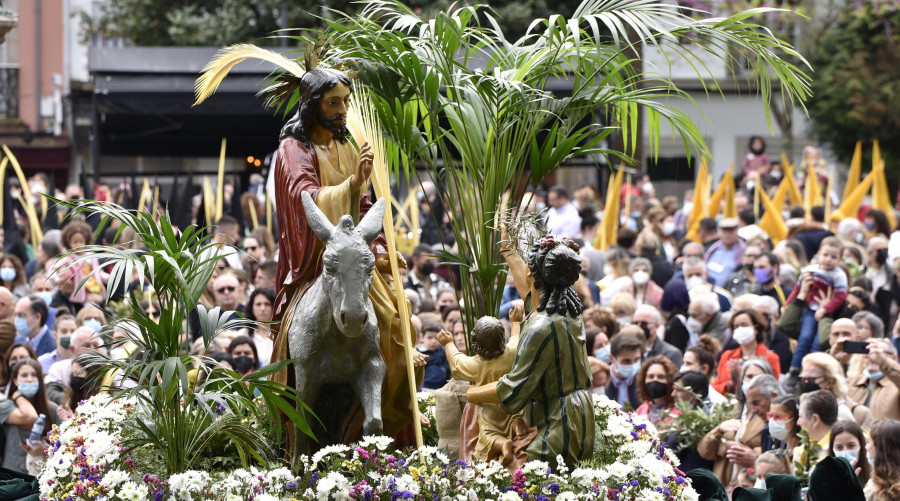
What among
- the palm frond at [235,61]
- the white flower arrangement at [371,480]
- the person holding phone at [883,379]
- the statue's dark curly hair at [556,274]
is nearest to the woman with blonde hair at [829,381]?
the person holding phone at [883,379]

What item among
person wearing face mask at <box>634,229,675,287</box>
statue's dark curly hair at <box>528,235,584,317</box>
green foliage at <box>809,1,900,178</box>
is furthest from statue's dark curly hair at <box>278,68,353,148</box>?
green foliage at <box>809,1,900,178</box>

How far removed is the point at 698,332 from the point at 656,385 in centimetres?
239

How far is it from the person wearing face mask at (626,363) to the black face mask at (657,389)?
1.85 ft

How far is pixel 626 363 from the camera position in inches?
443

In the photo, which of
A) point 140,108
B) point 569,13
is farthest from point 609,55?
point 569,13

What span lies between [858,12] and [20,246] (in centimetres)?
1863

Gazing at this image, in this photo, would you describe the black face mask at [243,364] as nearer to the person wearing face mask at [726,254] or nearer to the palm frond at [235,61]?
the palm frond at [235,61]

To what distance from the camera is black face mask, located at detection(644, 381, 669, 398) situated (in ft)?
34.4

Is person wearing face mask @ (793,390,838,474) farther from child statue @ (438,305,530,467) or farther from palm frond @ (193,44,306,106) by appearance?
palm frond @ (193,44,306,106)

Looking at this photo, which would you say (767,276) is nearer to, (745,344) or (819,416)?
(745,344)

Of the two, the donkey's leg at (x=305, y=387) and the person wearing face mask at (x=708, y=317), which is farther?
the person wearing face mask at (x=708, y=317)

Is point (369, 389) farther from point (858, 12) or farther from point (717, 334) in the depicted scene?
point (858, 12)

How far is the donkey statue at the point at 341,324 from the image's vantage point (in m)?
7.38

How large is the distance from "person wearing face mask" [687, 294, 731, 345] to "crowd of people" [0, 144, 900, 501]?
1 centimetres
